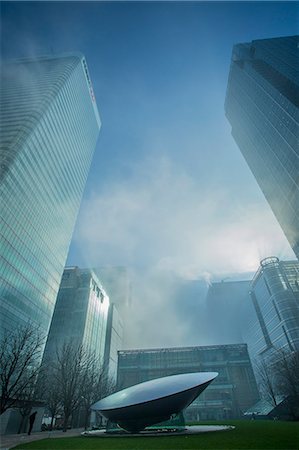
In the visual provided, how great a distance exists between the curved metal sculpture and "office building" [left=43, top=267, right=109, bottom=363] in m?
60.9

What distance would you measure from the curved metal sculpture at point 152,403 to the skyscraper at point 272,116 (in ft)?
205

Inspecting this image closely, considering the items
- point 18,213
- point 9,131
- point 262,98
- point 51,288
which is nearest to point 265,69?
point 262,98

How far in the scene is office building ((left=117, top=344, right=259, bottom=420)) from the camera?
280ft

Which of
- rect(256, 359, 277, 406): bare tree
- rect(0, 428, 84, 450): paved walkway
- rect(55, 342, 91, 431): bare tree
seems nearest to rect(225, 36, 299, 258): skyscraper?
rect(256, 359, 277, 406): bare tree

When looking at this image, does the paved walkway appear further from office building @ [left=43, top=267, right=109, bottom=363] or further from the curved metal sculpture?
office building @ [left=43, top=267, right=109, bottom=363]

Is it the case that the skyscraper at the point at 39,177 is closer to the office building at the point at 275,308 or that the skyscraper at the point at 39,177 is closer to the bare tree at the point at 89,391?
the bare tree at the point at 89,391

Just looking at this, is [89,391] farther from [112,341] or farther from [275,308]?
[112,341]

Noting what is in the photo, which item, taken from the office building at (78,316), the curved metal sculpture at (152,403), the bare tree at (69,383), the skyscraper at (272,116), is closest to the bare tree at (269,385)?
the skyscraper at (272,116)

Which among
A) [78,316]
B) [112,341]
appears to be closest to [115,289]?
[112,341]

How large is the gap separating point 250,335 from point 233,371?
30624mm

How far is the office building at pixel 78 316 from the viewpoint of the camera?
8400cm

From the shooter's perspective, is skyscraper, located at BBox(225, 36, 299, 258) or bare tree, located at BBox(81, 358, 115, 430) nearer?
bare tree, located at BBox(81, 358, 115, 430)

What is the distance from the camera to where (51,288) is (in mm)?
76188

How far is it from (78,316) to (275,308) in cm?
7194
